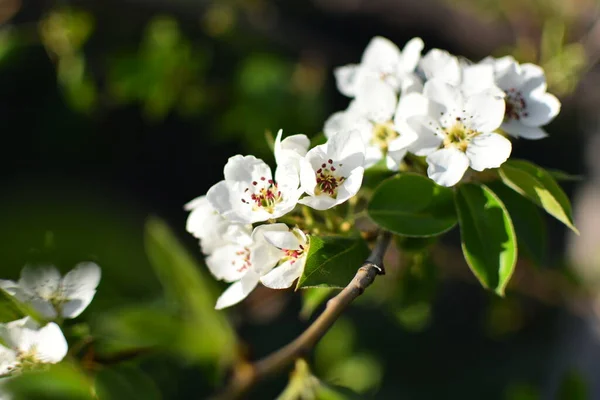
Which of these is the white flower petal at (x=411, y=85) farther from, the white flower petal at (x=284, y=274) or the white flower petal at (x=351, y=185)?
the white flower petal at (x=284, y=274)

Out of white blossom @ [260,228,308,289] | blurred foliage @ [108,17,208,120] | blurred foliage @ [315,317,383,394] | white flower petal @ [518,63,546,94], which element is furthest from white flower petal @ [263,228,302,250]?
blurred foliage @ [108,17,208,120]

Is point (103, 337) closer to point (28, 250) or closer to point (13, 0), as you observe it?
point (28, 250)

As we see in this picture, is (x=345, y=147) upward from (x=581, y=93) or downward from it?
upward

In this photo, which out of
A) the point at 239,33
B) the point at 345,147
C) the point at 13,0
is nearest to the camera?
the point at 345,147

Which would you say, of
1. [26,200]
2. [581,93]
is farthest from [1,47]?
[581,93]

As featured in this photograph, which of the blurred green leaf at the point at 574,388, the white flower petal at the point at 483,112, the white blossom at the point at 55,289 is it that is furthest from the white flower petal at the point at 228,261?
the blurred green leaf at the point at 574,388

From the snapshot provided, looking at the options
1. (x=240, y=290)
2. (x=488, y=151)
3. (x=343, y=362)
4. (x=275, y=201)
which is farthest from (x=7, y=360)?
(x=343, y=362)

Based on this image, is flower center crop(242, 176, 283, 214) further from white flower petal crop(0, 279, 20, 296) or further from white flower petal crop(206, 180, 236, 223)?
white flower petal crop(0, 279, 20, 296)
